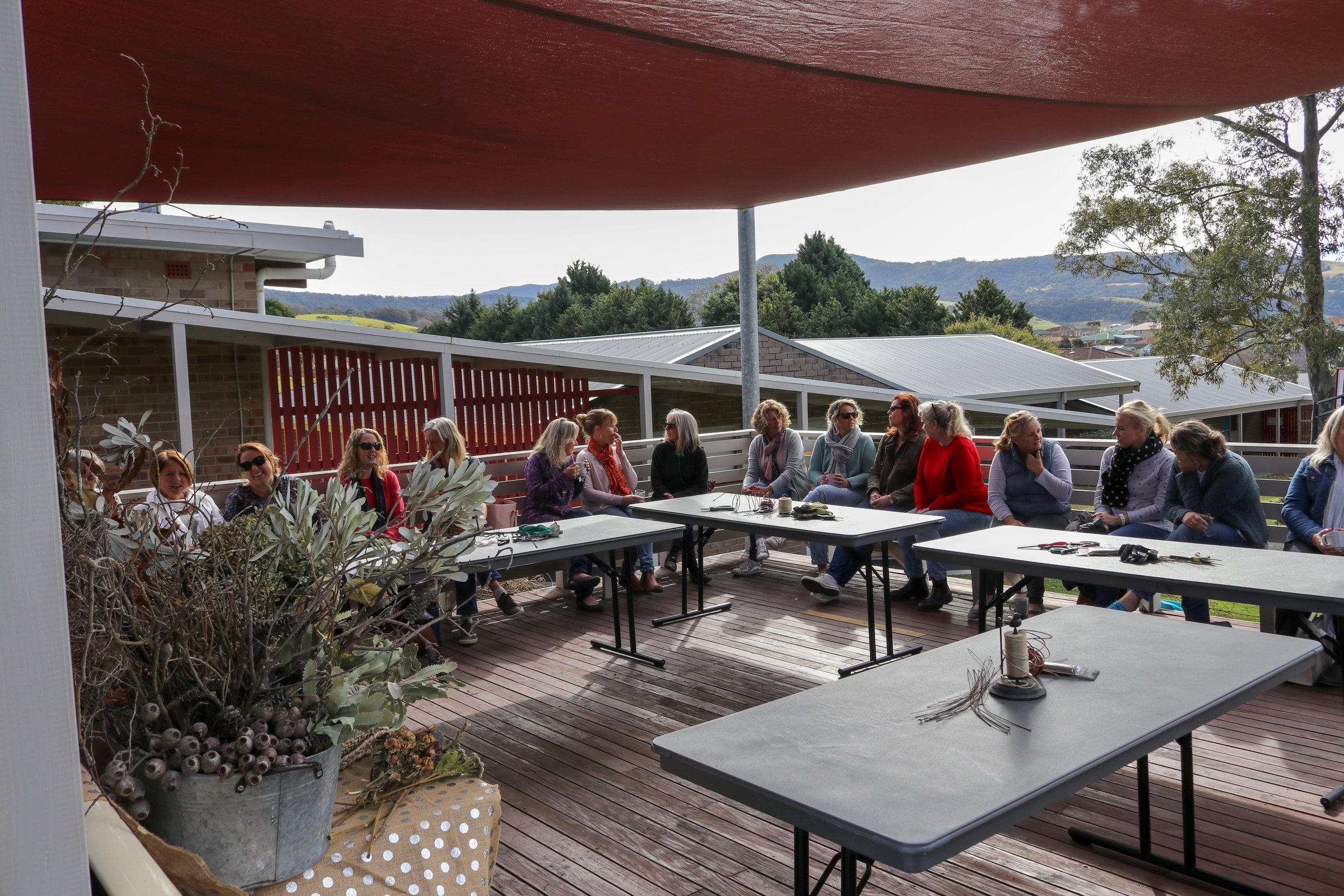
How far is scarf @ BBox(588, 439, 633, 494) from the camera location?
6.91 m

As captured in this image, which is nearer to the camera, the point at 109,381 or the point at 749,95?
the point at 749,95

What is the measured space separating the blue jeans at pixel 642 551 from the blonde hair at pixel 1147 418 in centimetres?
316

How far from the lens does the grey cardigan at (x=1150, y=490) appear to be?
5387 mm

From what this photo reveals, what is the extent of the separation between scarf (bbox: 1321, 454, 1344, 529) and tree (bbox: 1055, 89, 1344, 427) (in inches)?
622

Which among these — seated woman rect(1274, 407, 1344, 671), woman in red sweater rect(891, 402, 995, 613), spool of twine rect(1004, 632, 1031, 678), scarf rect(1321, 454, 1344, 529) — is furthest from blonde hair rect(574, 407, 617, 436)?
spool of twine rect(1004, 632, 1031, 678)

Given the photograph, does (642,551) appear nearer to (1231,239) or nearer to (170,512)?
(170,512)

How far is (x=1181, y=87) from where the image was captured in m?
3.79

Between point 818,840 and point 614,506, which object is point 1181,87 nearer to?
point 818,840

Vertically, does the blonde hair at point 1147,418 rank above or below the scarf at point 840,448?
above

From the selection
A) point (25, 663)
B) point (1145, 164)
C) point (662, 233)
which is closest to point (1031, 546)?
point (25, 663)

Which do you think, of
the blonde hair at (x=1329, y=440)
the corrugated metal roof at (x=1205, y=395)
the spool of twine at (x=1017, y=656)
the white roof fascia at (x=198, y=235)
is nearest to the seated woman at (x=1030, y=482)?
the blonde hair at (x=1329, y=440)

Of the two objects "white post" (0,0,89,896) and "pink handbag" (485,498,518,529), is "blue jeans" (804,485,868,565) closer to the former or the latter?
"pink handbag" (485,498,518,529)

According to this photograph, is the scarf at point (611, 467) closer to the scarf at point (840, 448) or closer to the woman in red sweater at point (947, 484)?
the scarf at point (840, 448)

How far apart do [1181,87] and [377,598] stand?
3605 mm
